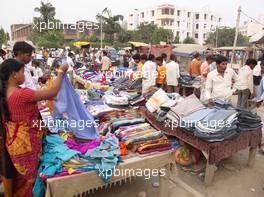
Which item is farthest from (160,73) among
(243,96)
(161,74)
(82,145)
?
(82,145)

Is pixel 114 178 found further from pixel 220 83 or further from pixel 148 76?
pixel 148 76

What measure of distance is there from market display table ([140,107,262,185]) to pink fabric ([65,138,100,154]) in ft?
4.90

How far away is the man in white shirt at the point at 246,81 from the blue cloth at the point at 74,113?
4.62 meters

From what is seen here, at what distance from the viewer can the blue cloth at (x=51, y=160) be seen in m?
2.27

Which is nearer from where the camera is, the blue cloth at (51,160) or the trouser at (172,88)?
the blue cloth at (51,160)

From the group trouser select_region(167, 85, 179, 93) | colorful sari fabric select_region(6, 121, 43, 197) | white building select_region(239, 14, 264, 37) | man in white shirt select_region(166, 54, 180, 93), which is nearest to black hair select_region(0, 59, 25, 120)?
colorful sari fabric select_region(6, 121, 43, 197)

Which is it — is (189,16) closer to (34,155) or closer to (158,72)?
(158,72)

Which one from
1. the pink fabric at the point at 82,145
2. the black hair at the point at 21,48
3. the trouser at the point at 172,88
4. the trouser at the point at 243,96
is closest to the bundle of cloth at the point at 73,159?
the pink fabric at the point at 82,145

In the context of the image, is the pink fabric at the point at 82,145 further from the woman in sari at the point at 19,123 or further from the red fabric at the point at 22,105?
the red fabric at the point at 22,105

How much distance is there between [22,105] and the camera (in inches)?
81.4

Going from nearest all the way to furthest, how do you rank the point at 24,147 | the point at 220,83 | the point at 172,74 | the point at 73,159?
the point at 24,147, the point at 73,159, the point at 220,83, the point at 172,74

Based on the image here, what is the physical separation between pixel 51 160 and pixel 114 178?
66 cm

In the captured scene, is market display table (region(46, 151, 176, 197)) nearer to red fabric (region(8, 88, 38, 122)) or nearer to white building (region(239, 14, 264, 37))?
red fabric (region(8, 88, 38, 122))

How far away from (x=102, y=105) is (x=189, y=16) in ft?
188
